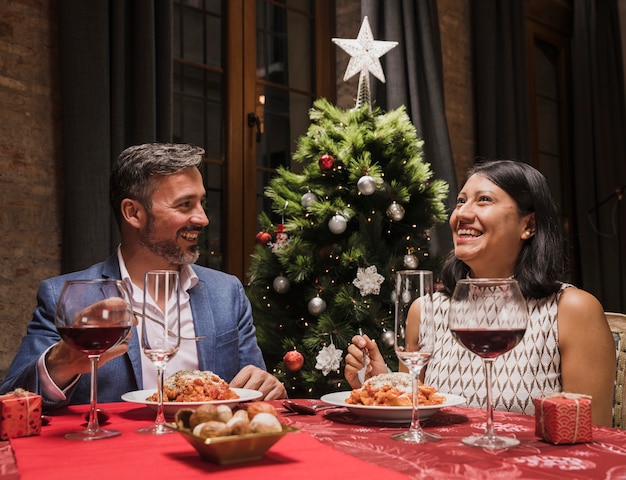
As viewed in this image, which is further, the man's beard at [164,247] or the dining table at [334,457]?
the man's beard at [164,247]

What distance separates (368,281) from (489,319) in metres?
1.84

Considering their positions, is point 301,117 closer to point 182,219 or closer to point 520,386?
point 182,219

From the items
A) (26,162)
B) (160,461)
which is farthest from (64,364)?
(26,162)

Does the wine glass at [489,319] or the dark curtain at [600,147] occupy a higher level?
the dark curtain at [600,147]

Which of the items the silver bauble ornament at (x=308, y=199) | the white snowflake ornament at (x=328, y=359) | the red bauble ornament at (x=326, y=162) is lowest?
the white snowflake ornament at (x=328, y=359)

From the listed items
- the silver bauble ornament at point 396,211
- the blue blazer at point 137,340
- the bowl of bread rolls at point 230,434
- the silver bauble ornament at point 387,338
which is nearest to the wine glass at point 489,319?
the bowl of bread rolls at point 230,434

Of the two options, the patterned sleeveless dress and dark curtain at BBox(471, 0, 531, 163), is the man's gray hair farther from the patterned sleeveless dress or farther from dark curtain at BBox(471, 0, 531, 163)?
dark curtain at BBox(471, 0, 531, 163)

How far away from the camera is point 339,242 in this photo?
2953mm

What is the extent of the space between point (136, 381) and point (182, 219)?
46cm

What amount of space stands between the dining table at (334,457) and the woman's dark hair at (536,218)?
Result: 0.75 m

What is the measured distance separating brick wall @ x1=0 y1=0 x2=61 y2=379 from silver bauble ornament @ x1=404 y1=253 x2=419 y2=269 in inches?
52.8

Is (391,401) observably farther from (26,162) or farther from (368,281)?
(26,162)

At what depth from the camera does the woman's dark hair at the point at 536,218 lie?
5.83ft

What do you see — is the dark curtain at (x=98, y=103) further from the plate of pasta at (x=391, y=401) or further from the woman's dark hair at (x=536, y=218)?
the plate of pasta at (x=391, y=401)
